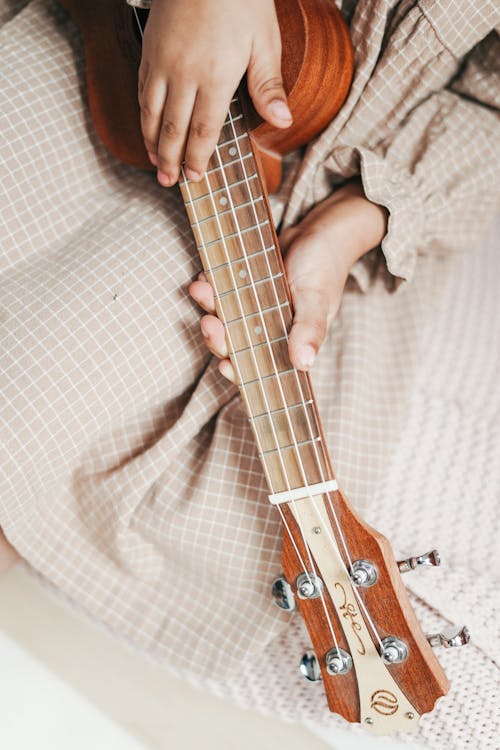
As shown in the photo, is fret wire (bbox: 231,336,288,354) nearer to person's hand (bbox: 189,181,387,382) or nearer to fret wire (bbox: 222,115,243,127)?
person's hand (bbox: 189,181,387,382)

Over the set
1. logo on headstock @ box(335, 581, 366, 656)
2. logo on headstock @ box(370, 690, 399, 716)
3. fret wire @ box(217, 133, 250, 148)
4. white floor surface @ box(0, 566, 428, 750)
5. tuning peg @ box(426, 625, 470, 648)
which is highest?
fret wire @ box(217, 133, 250, 148)

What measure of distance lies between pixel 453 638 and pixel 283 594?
16cm

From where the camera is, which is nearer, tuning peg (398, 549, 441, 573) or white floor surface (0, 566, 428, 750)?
tuning peg (398, 549, 441, 573)

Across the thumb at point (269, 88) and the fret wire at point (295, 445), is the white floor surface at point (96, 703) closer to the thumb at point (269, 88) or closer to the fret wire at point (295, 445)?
the fret wire at point (295, 445)

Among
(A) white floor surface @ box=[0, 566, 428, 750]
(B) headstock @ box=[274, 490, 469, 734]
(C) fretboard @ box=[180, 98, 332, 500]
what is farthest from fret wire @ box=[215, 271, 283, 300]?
(A) white floor surface @ box=[0, 566, 428, 750]

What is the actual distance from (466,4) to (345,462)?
0.48m

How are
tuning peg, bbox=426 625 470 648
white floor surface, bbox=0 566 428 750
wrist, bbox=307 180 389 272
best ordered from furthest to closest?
white floor surface, bbox=0 566 428 750, wrist, bbox=307 180 389 272, tuning peg, bbox=426 625 470 648

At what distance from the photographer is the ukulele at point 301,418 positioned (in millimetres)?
572

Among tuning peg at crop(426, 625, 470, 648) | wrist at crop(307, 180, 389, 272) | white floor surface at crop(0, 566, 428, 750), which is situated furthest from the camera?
white floor surface at crop(0, 566, 428, 750)

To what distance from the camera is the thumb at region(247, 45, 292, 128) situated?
59 cm

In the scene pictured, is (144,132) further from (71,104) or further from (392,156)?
(392,156)

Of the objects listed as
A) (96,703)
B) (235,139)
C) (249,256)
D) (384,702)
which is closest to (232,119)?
(235,139)

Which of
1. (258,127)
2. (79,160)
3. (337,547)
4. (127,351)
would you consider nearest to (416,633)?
(337,547)

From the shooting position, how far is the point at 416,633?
1.86ft
